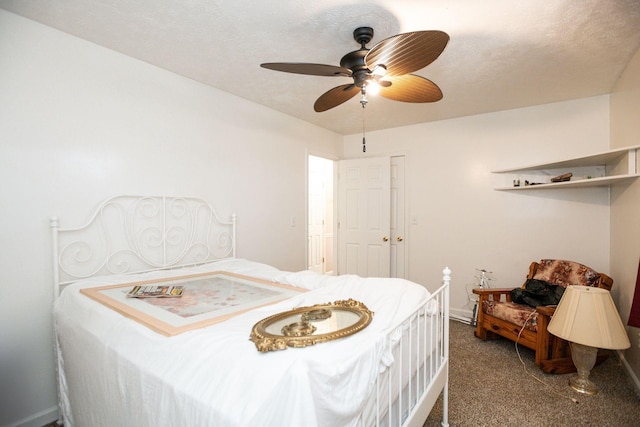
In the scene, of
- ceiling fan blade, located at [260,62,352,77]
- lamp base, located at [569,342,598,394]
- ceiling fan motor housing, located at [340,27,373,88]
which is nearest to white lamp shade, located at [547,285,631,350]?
lamp base, located at [569,342,598,394]

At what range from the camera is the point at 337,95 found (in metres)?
2.12

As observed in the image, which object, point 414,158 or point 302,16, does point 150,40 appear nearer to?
point 302,16

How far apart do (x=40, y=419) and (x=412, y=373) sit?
2.32 meters

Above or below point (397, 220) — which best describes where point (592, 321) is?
below

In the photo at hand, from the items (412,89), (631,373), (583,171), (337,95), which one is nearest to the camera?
(412,89)

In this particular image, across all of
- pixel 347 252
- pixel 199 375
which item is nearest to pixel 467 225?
pixel 347 252

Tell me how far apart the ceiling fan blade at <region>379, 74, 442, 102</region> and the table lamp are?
1.67 meters

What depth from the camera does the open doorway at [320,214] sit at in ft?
18.1

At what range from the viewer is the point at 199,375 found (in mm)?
1024

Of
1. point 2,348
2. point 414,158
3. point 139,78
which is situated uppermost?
point 139,78

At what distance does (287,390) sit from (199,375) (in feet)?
1.13

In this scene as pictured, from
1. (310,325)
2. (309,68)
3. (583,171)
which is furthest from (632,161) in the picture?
(310,325)

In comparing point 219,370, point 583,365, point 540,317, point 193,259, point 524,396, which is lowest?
point 524,396

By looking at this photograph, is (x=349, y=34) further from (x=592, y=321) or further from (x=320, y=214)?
(x=320, y=214)
